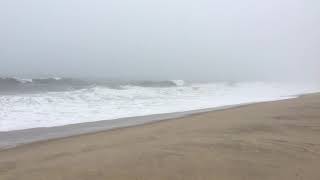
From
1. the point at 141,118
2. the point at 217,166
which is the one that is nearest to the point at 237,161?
the point at 217,166

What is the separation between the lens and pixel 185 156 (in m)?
5.11

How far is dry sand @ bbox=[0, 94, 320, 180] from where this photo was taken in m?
4.43

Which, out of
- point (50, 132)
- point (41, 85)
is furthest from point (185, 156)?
point (41, 85)

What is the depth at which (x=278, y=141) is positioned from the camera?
5867 millimetres

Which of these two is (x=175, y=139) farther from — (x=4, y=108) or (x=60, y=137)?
(x=4, y=108)

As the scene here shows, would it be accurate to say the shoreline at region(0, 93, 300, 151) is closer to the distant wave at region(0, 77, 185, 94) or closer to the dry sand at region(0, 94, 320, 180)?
the dry sand at region(0, 94, 320, 180)

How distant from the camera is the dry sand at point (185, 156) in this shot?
14.5ft

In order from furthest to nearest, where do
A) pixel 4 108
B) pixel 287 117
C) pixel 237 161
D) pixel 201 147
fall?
pixel 4 108
pixel 287 117
pixel 201 147
pixel 237 161

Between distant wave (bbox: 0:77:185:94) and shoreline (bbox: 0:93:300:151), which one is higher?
distant wave (bbox: 0:77:185:94)

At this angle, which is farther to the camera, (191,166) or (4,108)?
(4,108)

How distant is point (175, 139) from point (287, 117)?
10.7 ft

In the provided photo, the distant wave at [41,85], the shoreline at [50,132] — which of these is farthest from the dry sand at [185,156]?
the distant wave at [41,85]

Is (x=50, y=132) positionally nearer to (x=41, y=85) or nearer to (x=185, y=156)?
(x=185, y=156)

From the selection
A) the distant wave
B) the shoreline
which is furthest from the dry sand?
the distant wave
